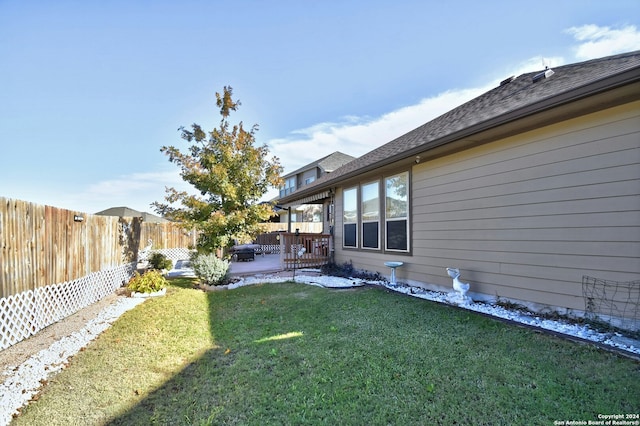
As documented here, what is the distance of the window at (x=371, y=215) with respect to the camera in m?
7.57

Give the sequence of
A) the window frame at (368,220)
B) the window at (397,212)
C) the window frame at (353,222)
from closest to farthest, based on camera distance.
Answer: the window at (397,212)
the window frame at (368,220)
the window frame at (353,222)

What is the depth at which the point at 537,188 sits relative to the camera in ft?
14.2

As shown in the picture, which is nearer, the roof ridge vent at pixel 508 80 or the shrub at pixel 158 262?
the roof ridge vent at pixel 508 80

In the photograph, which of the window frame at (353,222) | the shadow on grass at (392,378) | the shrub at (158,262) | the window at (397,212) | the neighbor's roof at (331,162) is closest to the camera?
the shadow on grass at (392,378)

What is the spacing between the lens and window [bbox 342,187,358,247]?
845cm

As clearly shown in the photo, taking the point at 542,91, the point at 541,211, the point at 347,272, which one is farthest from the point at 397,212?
the point at 542,91

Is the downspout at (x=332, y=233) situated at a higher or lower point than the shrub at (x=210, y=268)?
higher

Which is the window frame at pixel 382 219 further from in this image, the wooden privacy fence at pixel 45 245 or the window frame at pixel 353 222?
the wooden privacy fence at pixel 45 245

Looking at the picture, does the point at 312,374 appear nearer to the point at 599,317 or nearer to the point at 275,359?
the point at 275,359

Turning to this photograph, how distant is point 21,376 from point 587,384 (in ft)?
16.9

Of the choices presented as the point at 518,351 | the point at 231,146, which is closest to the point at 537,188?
the point at 518,351

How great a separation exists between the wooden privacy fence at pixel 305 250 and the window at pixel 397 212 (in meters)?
2.92

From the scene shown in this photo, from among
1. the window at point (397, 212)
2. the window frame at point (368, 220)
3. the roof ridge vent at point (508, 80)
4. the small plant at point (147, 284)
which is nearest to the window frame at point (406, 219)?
the window at point (397, 212)

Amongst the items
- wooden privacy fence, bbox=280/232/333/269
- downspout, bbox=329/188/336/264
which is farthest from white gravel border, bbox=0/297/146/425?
downspout, bbox=329/188/336/264
